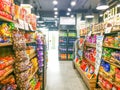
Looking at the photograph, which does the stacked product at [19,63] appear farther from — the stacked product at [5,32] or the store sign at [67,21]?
the store sign at [67,21]

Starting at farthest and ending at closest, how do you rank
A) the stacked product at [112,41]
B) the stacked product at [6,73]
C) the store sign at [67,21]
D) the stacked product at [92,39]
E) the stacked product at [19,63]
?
1. the store sign at [67,21]
2. the stacked product at [92,39]
3. the stacked product at [112,41]
4. the stacked product at [19,63]
5. the stacked product at [6,73]

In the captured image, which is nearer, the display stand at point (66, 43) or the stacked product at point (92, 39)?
the stacked product at point (92, 39)

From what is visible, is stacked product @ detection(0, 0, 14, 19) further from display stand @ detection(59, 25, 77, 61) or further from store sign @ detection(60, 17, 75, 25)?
store sign @ detection(60, 17, 75, 25)

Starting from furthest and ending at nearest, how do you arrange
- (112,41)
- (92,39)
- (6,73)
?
1. (92,39)
2. (112,41)
3. (6,73)

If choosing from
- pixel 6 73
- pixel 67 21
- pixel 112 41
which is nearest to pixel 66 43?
A: pixel 67 21

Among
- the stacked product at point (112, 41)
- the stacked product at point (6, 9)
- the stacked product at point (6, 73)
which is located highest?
the stacked product at point (6, 9)

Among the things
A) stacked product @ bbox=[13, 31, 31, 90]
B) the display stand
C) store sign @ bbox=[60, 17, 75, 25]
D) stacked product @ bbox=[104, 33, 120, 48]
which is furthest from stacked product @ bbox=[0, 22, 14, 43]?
store sign @ bbox=[60, 17, 75, 25]

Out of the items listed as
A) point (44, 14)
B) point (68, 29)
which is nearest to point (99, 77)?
point (68, 29)

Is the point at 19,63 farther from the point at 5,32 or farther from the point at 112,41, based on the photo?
the point at 112,41

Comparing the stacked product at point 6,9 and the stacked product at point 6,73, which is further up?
the stacked product at point 6,9

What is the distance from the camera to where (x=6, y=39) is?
1934 mm

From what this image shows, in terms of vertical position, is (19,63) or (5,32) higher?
(5,32)

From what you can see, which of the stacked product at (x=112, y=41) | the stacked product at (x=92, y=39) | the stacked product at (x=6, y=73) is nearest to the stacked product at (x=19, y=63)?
the stacked product at (x=6, y=73)

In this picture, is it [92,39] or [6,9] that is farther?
[92,39]
